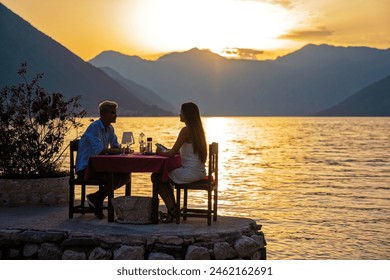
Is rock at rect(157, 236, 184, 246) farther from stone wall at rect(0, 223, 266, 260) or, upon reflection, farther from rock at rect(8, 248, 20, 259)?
rock at rect(8, 248, 20, 259)

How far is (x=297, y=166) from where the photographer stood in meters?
38.8

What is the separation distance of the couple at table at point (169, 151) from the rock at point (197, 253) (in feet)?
3.85

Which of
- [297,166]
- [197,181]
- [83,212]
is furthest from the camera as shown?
[297,166]

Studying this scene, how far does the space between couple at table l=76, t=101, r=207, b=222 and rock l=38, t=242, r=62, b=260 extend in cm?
127

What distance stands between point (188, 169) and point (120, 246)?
1.57 m

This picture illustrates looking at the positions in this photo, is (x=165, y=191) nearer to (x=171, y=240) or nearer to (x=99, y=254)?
(x=171, y=240)

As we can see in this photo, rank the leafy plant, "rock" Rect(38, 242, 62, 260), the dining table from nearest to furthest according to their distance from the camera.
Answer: "rock" Rect(38, 242, 62, 260)
the dining table
the leafy plant

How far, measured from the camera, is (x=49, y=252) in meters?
8.23

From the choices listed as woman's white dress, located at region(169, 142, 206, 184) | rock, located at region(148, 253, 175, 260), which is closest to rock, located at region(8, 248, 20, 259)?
rock, located at region(148, 253, 175, 260)

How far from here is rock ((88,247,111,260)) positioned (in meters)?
7.97

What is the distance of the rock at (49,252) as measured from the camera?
8211mm
